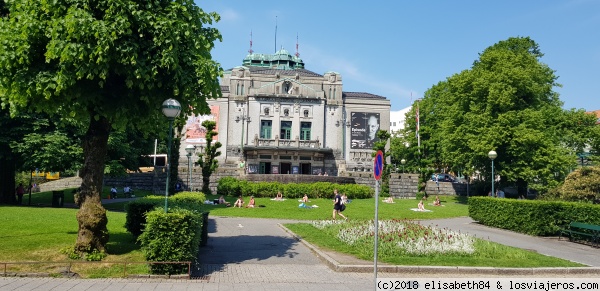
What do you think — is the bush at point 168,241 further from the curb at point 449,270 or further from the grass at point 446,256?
the grass at point 446,256

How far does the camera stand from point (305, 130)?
6278 centimetres

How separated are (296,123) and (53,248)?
5087cm

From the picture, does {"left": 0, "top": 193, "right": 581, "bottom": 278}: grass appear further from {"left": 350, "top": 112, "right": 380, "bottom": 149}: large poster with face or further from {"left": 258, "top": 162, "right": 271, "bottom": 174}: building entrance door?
{"left": 350, "top": 112, "right": 380, "bottom": 149}: large poster with face

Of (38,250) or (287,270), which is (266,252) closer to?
(287,270)

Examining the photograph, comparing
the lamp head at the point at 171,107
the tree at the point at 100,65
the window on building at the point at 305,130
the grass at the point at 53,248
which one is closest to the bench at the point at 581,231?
the tree at the point at 100,65

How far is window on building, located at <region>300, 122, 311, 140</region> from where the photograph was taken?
6266 cm

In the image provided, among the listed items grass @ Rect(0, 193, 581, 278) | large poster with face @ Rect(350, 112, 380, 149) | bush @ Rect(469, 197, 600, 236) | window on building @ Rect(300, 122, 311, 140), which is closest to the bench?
bush @ Rect(469, 197, 600, 236)

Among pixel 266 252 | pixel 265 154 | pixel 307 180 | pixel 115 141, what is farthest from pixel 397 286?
pixel 265 154

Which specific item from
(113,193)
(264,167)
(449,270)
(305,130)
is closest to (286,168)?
(264,167)

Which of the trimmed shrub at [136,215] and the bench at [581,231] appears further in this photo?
the bench at [581,231]

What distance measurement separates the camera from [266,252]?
14.5 metres

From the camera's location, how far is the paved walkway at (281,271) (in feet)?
31.7

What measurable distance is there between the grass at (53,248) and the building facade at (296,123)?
43279 mm

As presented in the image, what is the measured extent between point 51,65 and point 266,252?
8111 mm
